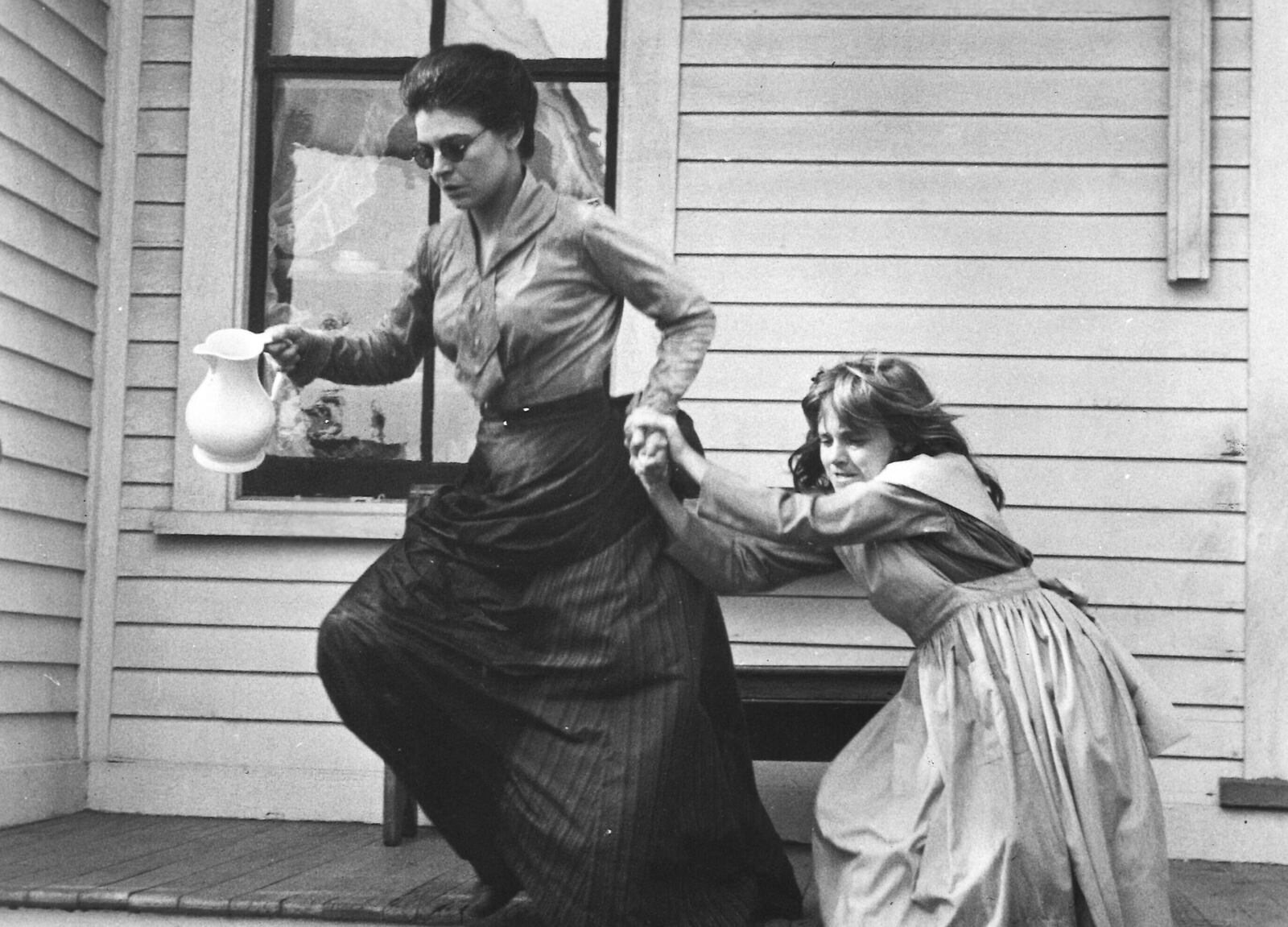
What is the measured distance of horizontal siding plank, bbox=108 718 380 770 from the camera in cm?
531

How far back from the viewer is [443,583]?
11.3ft

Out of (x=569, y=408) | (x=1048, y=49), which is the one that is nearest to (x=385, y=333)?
(x=569, y=408)

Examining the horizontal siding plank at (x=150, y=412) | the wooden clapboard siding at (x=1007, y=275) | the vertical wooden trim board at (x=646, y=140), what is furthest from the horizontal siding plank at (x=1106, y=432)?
the horizontal siding plank at (x=150, y=412)

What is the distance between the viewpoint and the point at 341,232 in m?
5.50

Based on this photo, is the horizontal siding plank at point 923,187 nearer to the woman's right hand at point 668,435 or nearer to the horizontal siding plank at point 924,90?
the horizontal siding plank at point 924,90

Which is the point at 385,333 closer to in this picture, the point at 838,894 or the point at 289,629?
the point at 838,894

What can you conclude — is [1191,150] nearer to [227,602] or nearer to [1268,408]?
[1268,408]

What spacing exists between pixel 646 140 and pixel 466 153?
1.98 meters

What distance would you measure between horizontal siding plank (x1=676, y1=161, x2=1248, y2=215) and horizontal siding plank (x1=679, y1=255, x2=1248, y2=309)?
0.16m

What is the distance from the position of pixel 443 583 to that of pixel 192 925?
37.1 inches

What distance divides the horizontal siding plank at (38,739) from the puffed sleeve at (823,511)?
2.60m

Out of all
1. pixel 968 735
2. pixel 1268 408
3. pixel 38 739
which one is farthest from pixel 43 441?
pixel 1268 408

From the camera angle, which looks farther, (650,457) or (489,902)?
(489,902)

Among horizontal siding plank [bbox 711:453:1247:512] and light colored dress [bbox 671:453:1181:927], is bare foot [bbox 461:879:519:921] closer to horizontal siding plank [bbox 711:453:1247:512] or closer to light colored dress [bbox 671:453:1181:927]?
light colored dress [bbox 671:453:1181:927]
